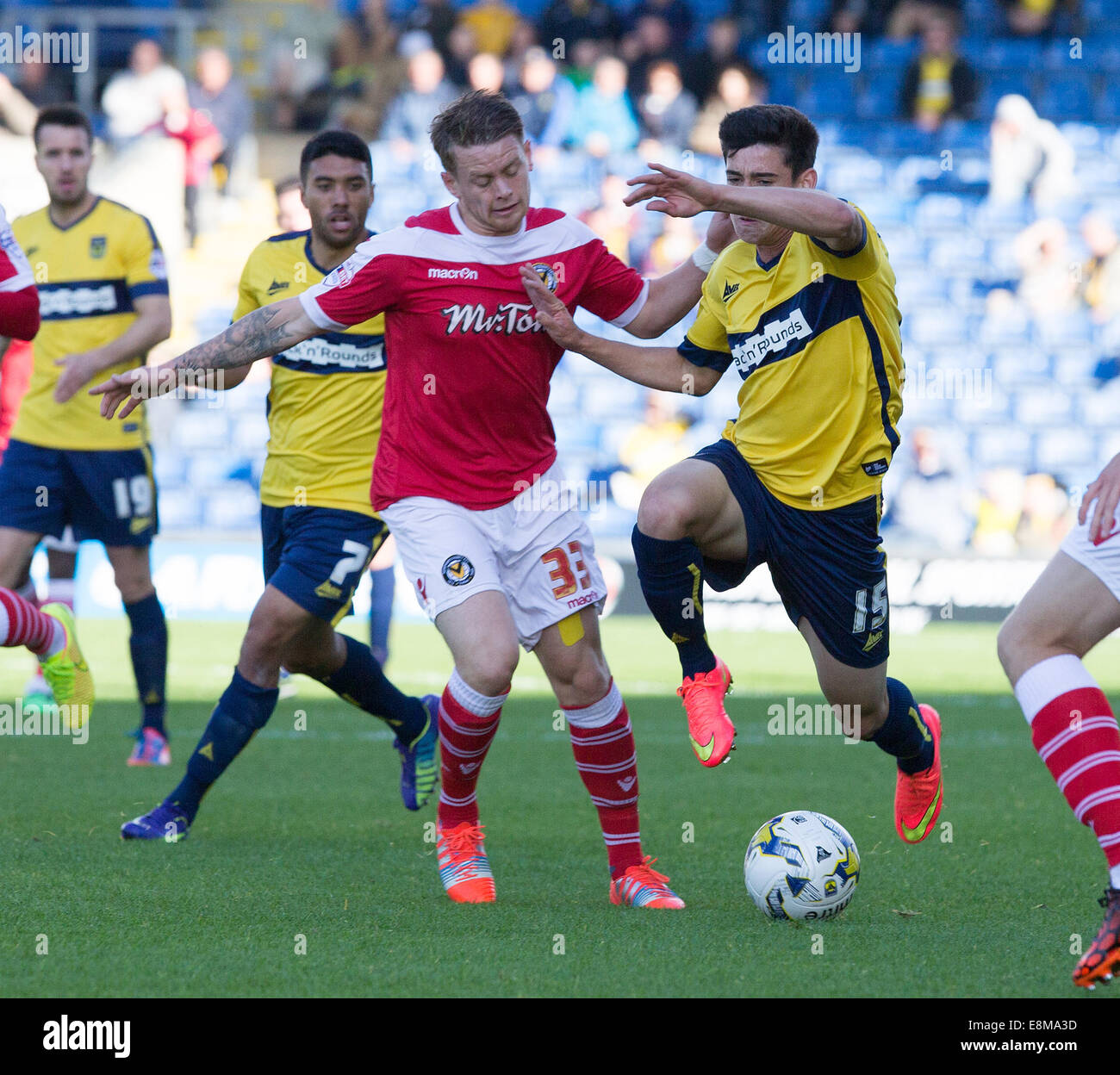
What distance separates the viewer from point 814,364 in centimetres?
505

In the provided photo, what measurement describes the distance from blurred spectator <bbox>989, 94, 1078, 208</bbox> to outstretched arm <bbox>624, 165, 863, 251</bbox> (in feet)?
48.9

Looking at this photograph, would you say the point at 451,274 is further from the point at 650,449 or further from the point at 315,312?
the point at 650,449

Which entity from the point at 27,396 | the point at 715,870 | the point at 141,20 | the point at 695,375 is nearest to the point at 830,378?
the point at 695,375

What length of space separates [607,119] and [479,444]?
14594mm

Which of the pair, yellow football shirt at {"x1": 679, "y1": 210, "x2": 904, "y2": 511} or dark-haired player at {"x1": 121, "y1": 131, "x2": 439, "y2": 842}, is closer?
yellow football shirt at {"x1": 679, "y1": 210, "x2": 904, "y2": 511}

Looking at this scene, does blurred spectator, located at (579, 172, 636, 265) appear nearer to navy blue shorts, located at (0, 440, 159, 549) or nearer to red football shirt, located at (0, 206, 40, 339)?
navy blue shorts, located at (0, 440, 159, 549)

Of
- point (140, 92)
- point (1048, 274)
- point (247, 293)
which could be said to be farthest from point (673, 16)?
point (247, 293)

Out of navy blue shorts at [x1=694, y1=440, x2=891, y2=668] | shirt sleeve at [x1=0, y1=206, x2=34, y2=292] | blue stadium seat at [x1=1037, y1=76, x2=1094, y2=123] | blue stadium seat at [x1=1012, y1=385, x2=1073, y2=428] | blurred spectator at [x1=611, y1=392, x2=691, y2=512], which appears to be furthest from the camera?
blue stadium seat at [x1=1037, y1=76, x2=1094, y2=123]

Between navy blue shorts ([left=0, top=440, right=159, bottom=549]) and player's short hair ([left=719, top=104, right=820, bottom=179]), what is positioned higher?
player's short hair ([left=719, top=104, right=820, bottom=179])

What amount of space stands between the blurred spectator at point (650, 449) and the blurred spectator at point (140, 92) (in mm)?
6656

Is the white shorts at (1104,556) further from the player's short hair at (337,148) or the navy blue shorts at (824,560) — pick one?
the player's short hair at (337,148)
